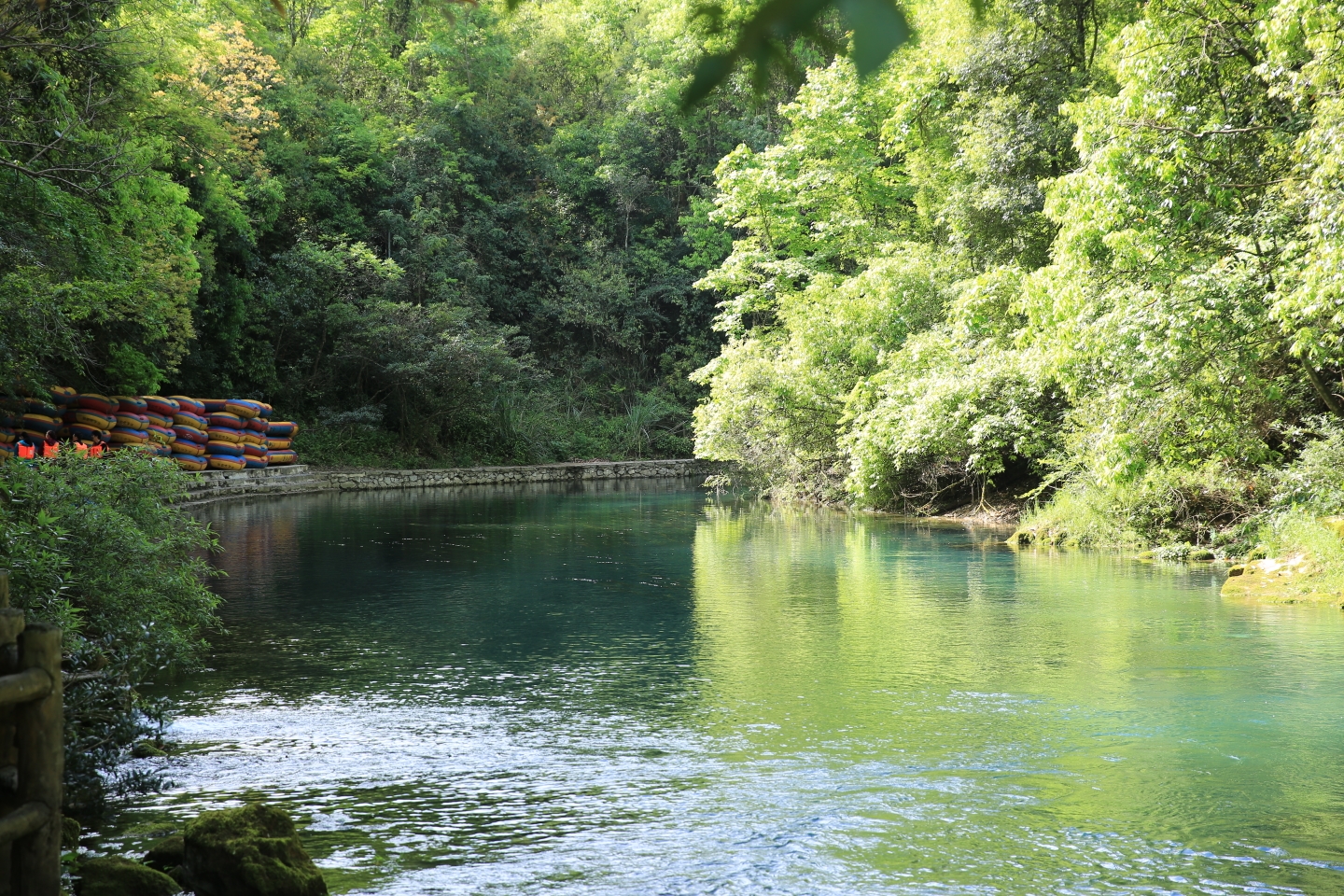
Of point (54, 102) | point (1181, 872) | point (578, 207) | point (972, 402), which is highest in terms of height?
point (578, 207)

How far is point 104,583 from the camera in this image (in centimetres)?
709

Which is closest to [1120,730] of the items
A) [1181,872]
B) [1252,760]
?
[1252,760]

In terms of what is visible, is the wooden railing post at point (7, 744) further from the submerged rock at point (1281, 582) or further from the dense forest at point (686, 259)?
the submerged rock at point (1281, 582)

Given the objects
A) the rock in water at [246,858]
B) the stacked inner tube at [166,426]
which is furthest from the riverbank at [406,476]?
the rock in water at [246,858]

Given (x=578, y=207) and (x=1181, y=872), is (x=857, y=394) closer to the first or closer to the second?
(x=1181, y=872)

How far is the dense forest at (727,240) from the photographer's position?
12258mm

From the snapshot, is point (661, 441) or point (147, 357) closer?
point (147, 357)

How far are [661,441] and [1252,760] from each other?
33.3 m

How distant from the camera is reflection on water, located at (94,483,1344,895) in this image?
4941 mm

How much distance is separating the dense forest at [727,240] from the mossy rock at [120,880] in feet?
11.2

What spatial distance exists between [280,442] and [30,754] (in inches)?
979

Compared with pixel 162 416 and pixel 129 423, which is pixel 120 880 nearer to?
pixel 129 423

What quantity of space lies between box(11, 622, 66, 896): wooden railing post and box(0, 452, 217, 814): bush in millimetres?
1814

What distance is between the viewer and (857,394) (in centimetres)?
2119
